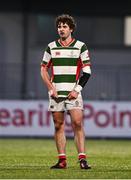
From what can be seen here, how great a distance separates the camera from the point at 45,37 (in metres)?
29.9

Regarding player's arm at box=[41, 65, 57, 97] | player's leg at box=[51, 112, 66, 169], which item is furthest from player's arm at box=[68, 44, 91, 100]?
player's leg at box=[51, 112, 66, 169]

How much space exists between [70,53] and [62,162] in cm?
159

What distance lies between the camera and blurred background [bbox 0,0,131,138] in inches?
1102

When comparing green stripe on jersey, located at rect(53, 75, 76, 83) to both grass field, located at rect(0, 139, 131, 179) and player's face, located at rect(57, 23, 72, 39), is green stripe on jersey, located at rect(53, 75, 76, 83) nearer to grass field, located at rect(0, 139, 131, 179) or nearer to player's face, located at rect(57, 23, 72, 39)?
player's face, located at rect(57, 23, 72, 39)

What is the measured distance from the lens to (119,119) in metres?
25.1

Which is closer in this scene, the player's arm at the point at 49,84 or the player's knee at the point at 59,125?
the player's arm at the point at 49,84

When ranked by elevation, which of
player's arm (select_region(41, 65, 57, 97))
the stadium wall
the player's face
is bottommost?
the stadium wall

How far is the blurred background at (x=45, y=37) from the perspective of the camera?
28.0 metres

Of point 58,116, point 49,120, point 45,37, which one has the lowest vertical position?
point 49,120

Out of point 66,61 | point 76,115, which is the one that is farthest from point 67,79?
point 76,115

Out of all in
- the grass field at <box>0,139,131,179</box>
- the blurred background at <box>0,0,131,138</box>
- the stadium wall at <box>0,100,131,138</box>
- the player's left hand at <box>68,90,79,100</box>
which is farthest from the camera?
the blurred background at <box>0,0,131,138</box>

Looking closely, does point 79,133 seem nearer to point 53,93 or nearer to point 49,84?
point 53,93

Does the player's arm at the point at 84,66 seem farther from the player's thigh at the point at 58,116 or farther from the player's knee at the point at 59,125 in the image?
the player's knee at the point at 59,125

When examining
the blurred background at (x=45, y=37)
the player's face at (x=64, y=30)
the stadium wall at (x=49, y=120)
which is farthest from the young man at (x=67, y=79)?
the blurred background at (x=45, y=37)
